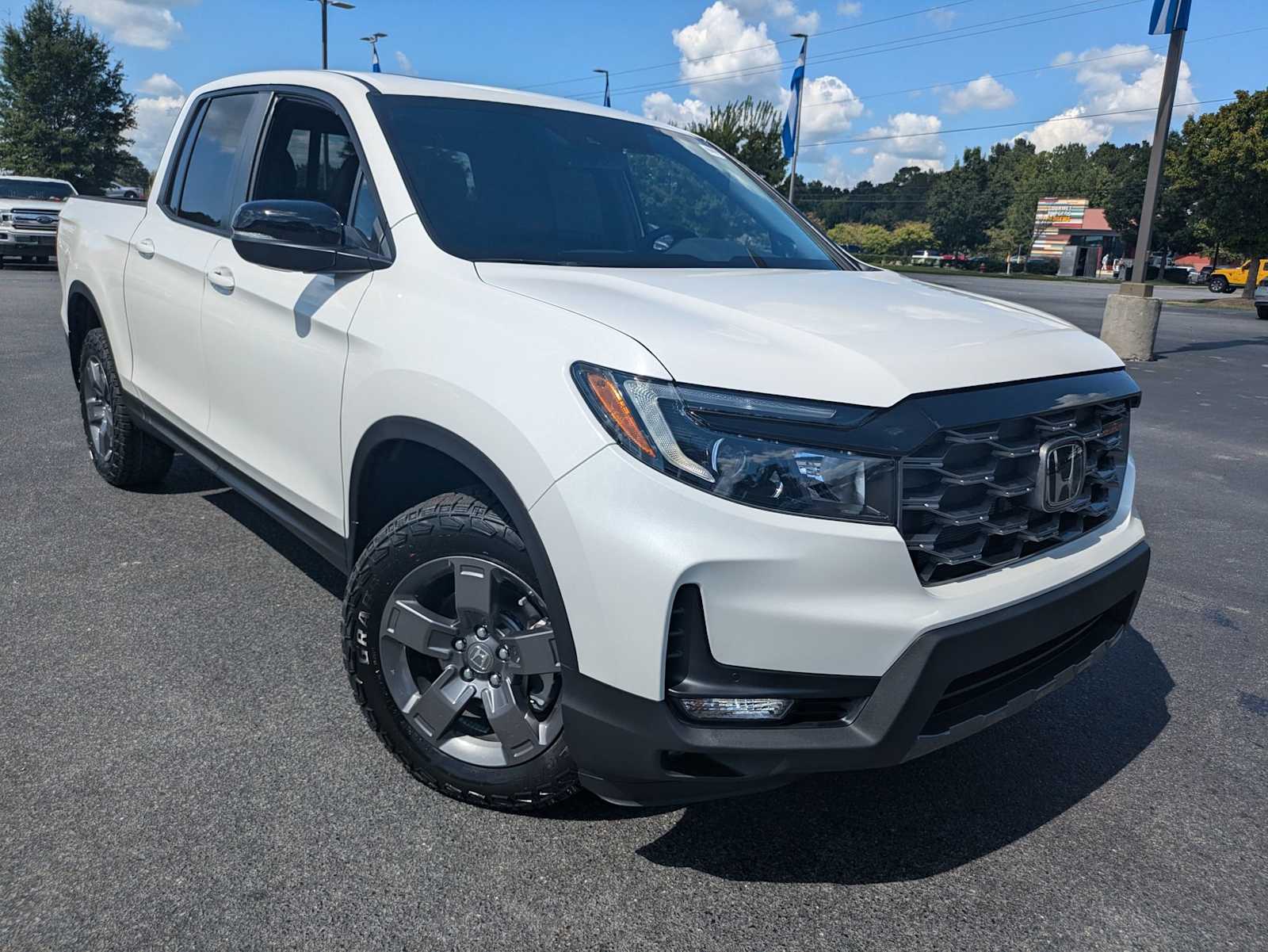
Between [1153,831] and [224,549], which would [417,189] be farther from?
[1153,831]

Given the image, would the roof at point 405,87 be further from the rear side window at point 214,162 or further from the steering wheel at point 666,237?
the steering wheel at point 666,237

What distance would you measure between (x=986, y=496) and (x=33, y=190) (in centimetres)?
2223

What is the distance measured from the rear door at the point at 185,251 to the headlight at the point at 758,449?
90.2 inches

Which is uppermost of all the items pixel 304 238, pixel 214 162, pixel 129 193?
pixel 214 162

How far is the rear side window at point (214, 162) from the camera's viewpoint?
12.5 ft

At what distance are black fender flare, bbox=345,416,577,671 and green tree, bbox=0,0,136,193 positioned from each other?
43.8 metres

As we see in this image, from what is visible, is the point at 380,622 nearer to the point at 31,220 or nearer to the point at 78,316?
the point at 78,316

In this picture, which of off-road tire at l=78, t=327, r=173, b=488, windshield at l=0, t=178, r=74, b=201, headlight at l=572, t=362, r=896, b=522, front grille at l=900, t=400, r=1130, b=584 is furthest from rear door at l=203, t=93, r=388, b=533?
windshield at l=0, t=178, r=74, b=201

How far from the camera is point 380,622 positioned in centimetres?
256

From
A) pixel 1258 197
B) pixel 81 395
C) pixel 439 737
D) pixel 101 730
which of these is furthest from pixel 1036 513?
pixel 1258 197

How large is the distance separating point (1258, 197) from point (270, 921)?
3981 cm

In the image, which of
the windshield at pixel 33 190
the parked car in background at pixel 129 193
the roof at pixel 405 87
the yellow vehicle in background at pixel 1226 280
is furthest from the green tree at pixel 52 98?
the yellow vehicle in background at pixel 1226 280

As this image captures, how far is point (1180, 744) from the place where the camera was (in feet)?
10.4

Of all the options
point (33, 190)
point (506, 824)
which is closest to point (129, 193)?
point (506, 824)
